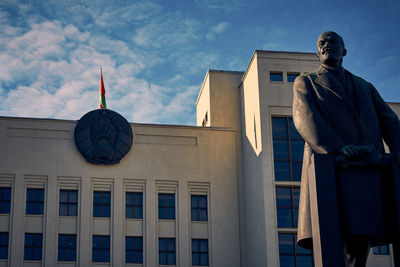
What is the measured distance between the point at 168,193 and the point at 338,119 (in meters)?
29.7

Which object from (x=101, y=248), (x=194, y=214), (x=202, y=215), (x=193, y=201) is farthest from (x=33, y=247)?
(x=202, y=215)

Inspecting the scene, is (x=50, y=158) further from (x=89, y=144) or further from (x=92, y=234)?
(x=92, y=234)

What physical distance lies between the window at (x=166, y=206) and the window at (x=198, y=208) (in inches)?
48.1

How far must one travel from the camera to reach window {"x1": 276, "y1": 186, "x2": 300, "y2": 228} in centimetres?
3475

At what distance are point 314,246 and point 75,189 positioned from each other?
29988 millimetres

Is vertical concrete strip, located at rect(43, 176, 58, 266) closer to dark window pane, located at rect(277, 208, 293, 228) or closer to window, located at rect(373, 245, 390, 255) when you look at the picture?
dark window pane, located at rect(277, 208, 293, 228)

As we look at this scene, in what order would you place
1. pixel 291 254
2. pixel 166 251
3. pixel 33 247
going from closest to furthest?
1. pixel 291 254
2. pixel 33 247
3. pixel 166 251

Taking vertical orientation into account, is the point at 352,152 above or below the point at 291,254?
above

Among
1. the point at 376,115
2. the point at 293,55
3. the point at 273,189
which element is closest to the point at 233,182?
the point at 273,189

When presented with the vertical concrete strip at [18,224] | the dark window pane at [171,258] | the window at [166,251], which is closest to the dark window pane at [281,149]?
the window at [166,251]

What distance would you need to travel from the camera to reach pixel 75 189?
36469 mm

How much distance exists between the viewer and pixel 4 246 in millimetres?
34781

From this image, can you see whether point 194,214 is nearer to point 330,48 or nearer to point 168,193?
point 168,193

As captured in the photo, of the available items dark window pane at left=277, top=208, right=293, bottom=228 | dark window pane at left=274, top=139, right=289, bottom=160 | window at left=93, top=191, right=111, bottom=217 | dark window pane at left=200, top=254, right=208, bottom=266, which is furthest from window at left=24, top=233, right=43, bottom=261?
dark window pane at left=274, top=139, right=289, bottom=160
